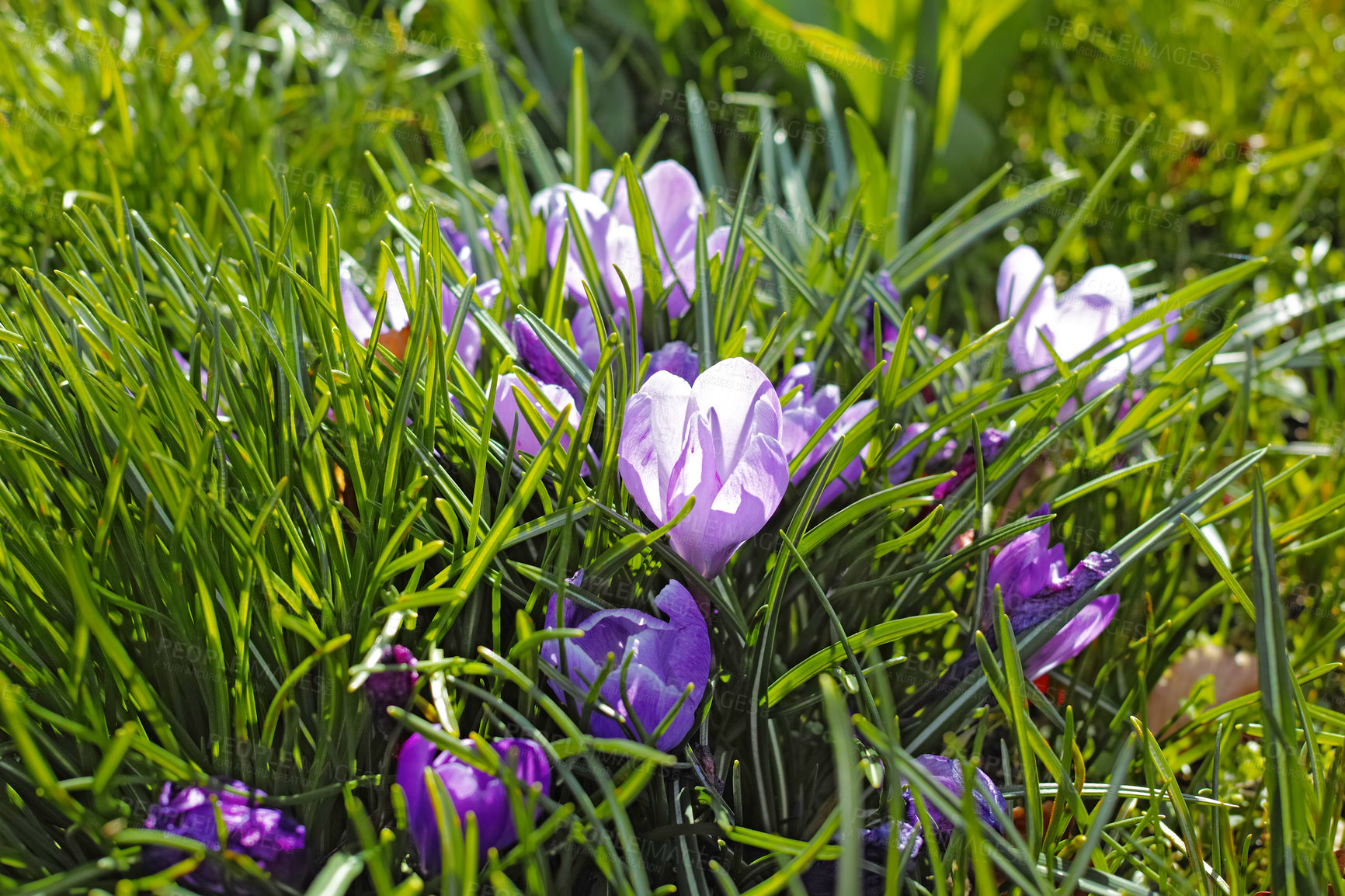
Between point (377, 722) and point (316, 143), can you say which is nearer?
point (377, 722)

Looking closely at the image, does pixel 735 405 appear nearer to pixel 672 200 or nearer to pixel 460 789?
pixel 460 789

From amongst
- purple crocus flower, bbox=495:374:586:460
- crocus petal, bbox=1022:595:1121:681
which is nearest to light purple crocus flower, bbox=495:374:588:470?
purple crocus flower, bbox=495:374:586:460

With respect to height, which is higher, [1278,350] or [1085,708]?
[1278,350]

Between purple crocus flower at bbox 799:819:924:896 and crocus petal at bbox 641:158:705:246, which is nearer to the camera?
purple crocus flower at bbox 799:819:924:896

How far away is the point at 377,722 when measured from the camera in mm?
632

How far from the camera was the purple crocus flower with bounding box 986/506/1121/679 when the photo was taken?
744mm

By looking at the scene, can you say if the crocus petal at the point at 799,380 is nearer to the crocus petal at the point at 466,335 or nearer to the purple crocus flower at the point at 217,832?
the crocus petal at the point at 466,335

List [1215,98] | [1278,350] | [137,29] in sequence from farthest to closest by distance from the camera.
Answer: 1. [1215,98]
2. [137,29]
3. [1278,350]

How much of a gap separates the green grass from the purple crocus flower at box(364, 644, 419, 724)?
0.01m

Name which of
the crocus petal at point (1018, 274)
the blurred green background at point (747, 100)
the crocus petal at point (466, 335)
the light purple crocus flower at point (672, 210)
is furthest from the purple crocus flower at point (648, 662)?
the blurred green background at point (747, 100)

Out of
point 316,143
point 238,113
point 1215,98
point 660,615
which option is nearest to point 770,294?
point 660,615

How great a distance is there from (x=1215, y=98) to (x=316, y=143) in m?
1.81

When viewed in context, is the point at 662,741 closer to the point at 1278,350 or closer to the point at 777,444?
the point at 777,444

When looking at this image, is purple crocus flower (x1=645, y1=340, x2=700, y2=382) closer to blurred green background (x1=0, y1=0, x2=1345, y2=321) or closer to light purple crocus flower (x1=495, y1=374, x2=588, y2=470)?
light purple crocus flower (x1=495, y1=374, x2=588, y2=470)
